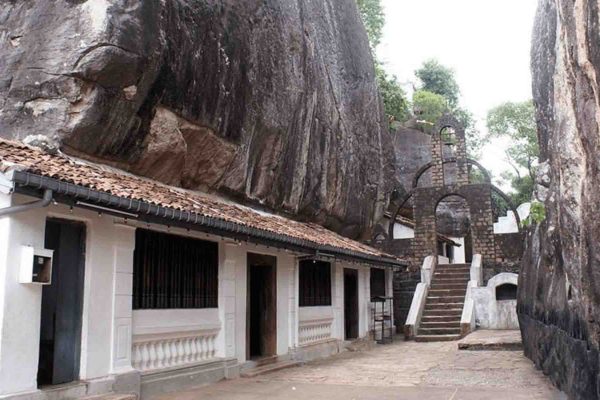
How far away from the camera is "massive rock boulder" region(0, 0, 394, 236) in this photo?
764 centimetres

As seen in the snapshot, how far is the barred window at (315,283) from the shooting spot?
43.9ft

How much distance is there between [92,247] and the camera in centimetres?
724

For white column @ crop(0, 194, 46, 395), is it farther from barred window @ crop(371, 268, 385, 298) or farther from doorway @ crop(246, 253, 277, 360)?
barred window @ crop(371, 268, 385, 298)

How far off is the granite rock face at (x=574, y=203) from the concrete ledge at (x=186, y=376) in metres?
5.16

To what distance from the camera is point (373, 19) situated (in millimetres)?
34094

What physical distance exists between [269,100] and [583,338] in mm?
7901

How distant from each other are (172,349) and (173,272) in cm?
115

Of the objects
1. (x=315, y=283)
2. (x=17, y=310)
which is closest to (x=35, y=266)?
(x=17, y=310)

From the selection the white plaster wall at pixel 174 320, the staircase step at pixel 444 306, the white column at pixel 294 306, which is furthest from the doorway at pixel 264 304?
the staircase step at pixel 444 306

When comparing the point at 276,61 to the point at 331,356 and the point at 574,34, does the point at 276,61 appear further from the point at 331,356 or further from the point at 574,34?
the point at 574,34

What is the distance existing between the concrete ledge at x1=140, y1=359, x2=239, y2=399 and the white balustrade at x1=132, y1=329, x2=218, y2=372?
0.35 feet

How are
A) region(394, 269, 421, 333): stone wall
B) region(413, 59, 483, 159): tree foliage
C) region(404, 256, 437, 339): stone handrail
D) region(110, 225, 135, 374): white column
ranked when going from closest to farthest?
region(110, 225, 135, 374): white column
region(404, 256, 437, 339): stone handrail
region(394, 269, 421, 333): stone wall
region(413, 59, 483, 159): tree foliage

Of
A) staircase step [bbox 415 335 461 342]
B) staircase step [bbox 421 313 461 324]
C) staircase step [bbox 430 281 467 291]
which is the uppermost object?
staircase step [bbox 430 281 467 291]

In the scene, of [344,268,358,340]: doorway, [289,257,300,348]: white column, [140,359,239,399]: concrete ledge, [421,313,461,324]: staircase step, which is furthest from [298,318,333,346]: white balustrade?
[421,313,461,324]: staircase step
